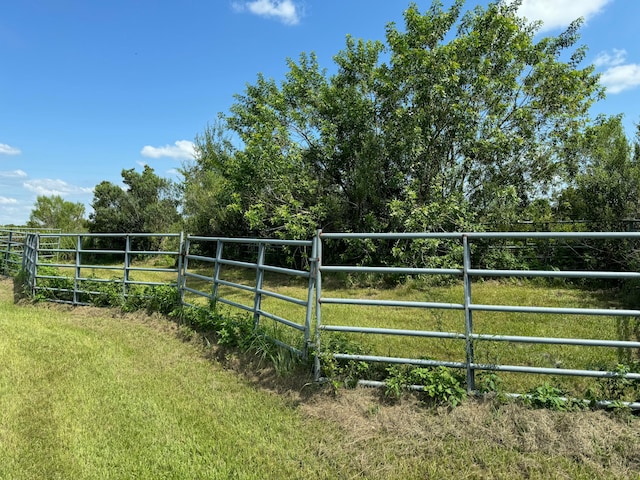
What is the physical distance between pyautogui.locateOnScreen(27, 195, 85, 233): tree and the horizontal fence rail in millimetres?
18410

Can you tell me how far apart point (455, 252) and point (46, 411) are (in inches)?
385

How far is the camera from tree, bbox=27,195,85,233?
30.9 metres

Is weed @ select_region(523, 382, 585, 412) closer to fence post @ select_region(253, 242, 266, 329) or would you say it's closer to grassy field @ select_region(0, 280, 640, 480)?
grassy field @ select_region(0, 280, 640, 480)

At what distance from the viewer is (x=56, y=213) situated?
31.9 meters

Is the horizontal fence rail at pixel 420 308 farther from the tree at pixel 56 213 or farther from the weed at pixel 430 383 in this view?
the tree at pixel 56 213

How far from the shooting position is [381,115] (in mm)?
13141

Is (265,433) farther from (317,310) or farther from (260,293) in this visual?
(260,293)

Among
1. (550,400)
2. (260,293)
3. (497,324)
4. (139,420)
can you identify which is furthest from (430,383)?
(497,324)

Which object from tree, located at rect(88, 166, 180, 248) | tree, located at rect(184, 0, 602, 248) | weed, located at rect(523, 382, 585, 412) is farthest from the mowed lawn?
tree, located at rect(88, 166, 180, 248)

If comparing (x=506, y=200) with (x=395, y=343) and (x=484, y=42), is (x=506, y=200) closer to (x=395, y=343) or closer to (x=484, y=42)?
(x=484, y=42)

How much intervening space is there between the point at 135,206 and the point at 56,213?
12.6 meters

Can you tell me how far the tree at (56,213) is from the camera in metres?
30.9

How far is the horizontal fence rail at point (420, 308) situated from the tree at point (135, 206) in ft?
30.7

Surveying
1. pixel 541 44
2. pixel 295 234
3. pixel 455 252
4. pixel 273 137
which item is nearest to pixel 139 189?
pixel 273 137
